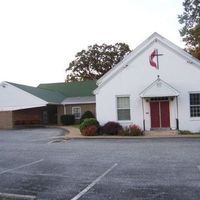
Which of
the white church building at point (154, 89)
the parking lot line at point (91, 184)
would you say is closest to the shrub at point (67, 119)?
the white church building at point (154, 89)

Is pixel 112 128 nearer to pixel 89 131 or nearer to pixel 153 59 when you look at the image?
pixel 89 131

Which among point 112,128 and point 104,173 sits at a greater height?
point 112,128

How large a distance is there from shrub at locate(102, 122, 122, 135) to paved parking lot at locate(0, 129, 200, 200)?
8.35m

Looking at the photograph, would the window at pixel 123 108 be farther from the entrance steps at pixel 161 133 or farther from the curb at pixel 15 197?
the curb at pixel 15 197

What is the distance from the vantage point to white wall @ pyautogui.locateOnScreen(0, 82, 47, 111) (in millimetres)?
38031

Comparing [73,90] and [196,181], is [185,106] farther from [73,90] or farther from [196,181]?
[73,90]

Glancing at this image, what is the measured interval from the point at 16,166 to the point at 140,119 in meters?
15.1

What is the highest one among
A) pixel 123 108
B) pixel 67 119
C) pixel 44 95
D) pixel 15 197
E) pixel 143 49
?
pixel 143 49

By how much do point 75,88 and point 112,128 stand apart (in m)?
21.2

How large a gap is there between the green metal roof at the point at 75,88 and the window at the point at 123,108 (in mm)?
17233

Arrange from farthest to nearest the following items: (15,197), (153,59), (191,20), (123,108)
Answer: (191,20) → (123,108) → (153,59) → (15,197)

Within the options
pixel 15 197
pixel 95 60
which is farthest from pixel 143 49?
pixel 95 60

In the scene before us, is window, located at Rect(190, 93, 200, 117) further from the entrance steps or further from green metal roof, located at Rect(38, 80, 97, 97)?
green metal roof, located at Rect(38, 80, 97, 97)

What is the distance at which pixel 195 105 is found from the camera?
2611 cm
